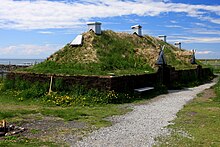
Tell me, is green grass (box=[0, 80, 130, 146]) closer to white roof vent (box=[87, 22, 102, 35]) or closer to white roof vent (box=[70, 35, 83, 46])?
white roof vent (box=[70, 35, 83, 46])

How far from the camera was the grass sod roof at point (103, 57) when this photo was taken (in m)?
18.9

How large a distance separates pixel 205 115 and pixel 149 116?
2.10 meters

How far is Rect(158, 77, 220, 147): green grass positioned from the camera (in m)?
8.16

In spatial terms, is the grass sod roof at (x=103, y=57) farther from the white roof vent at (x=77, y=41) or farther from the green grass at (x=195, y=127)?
the green grass at (x=195, y=127)

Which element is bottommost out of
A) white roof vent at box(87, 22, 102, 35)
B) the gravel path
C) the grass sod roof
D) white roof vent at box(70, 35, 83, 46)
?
the gravel path

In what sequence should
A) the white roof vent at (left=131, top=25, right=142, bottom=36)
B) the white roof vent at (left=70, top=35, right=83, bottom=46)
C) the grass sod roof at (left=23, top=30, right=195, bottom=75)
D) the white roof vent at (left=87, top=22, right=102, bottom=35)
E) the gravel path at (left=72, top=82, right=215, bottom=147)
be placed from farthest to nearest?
the white roof vent at (left=131, top=25, right=142, bottom=36), the white roof vent at (left=87, top=22, right=102, bottom=35), the white roof vent at (left=70, top=35, right=83, bottom=46), the grass sod roof at (left=23, top=30, right=195, bottom=75), the gravel path at (left=72, top=82, right=215, bottom=147)

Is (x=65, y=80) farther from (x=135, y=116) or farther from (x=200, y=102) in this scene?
(x=200, y=102)

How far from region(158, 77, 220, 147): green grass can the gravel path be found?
13.2 inches

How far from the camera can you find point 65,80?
1631cm

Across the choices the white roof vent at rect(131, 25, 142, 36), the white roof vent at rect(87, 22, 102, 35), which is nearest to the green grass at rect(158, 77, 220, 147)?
the white roof vent at rect(87, 22, 102, 35)

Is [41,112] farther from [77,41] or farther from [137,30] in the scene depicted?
[137,30]

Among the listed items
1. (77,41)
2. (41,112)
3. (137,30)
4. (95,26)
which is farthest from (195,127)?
(137,30)

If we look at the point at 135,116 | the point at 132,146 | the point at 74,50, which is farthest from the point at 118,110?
the point at 74,50

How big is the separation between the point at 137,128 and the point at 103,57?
1122cm
